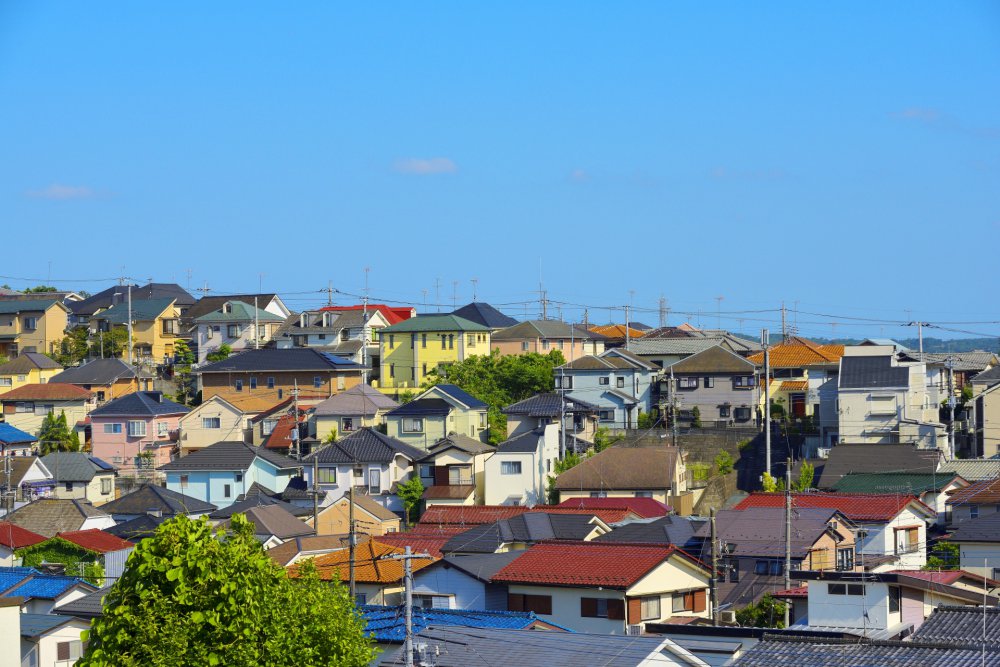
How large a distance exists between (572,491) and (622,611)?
13.1m

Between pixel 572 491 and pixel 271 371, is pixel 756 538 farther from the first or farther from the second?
pixel 271 371

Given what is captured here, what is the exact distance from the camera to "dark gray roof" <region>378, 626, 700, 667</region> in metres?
12.8

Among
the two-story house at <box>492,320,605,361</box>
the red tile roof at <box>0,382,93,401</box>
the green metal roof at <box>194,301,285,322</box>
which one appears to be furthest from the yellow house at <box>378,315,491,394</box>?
the red tile roof at <box>0,382,93,401</box>

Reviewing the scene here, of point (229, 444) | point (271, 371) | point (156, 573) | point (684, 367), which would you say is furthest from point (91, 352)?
point (156, 573)

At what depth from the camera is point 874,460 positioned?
3253 centimetres

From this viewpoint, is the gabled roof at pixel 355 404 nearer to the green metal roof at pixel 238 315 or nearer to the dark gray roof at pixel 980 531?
the green metal roof at pixel 238 315

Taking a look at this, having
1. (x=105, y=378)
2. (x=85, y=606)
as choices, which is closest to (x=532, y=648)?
(x=85, y=606)

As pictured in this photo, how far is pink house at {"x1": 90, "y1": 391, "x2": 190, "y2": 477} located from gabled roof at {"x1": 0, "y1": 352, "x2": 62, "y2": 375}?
7.47 m

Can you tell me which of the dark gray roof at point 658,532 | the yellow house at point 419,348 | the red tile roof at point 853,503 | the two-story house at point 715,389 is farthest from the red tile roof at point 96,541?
the yellow house at point 419,348

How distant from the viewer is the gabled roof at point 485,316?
5175cm

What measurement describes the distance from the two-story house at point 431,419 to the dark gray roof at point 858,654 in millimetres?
23852

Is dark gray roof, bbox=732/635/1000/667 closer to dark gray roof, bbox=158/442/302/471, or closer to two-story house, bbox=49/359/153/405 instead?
dark gray roof, bbox=158/442/302/471

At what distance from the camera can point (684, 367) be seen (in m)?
40.9

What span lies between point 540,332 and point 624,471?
1789cm
